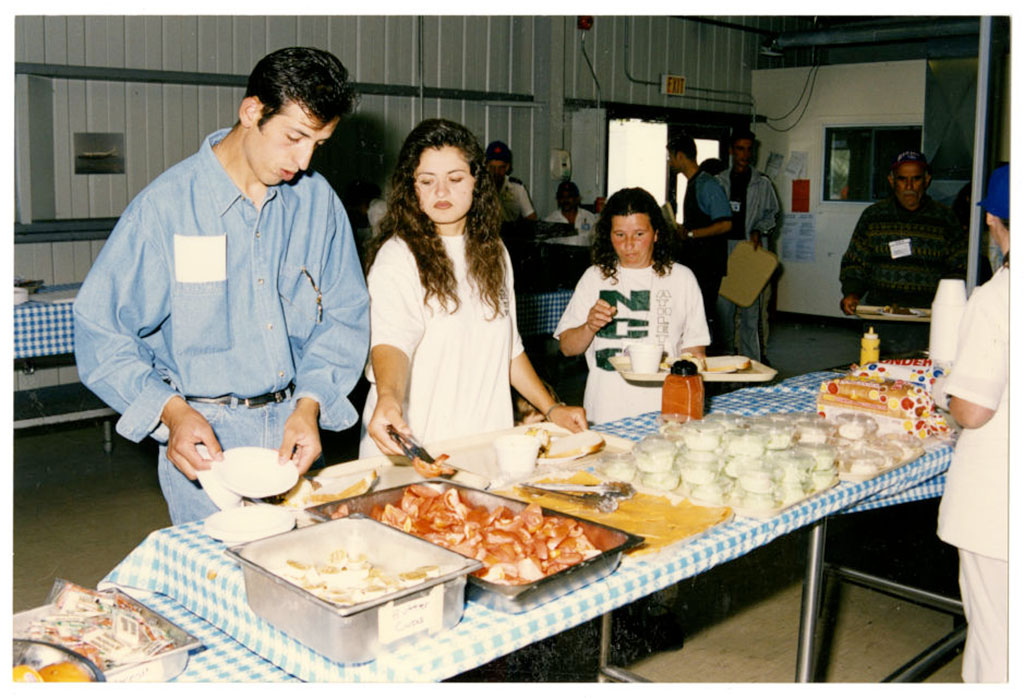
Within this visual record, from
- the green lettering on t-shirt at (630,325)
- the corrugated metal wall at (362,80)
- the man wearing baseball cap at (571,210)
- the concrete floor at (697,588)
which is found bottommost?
the concrete floor at (697,588)

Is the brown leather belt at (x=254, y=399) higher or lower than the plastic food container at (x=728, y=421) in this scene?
higher

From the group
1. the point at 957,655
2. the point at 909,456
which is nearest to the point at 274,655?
the point at 909,456

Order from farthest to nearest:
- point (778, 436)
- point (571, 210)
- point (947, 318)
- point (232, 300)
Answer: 1. point (571, 210)
2. point (947, 318)
3. point (778, 436)
4. point (232, 300)

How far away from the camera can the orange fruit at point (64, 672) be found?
1.27m

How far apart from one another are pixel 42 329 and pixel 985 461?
4.20 m

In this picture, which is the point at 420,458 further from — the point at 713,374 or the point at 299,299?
the point at 713,374

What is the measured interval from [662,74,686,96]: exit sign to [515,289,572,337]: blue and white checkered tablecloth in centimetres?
553

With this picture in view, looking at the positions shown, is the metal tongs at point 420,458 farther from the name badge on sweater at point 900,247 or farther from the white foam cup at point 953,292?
the name badge on sweater at point 900,247

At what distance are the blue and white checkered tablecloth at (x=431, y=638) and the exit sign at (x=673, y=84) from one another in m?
8.79

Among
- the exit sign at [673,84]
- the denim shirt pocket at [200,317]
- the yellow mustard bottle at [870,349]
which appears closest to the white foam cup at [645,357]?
the yellow mustard bottle at [870,349]

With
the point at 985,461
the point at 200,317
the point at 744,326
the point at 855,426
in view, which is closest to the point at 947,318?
the point at 855,426

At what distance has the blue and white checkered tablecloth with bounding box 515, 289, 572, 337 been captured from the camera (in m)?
5.30

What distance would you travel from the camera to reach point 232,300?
2.03m
